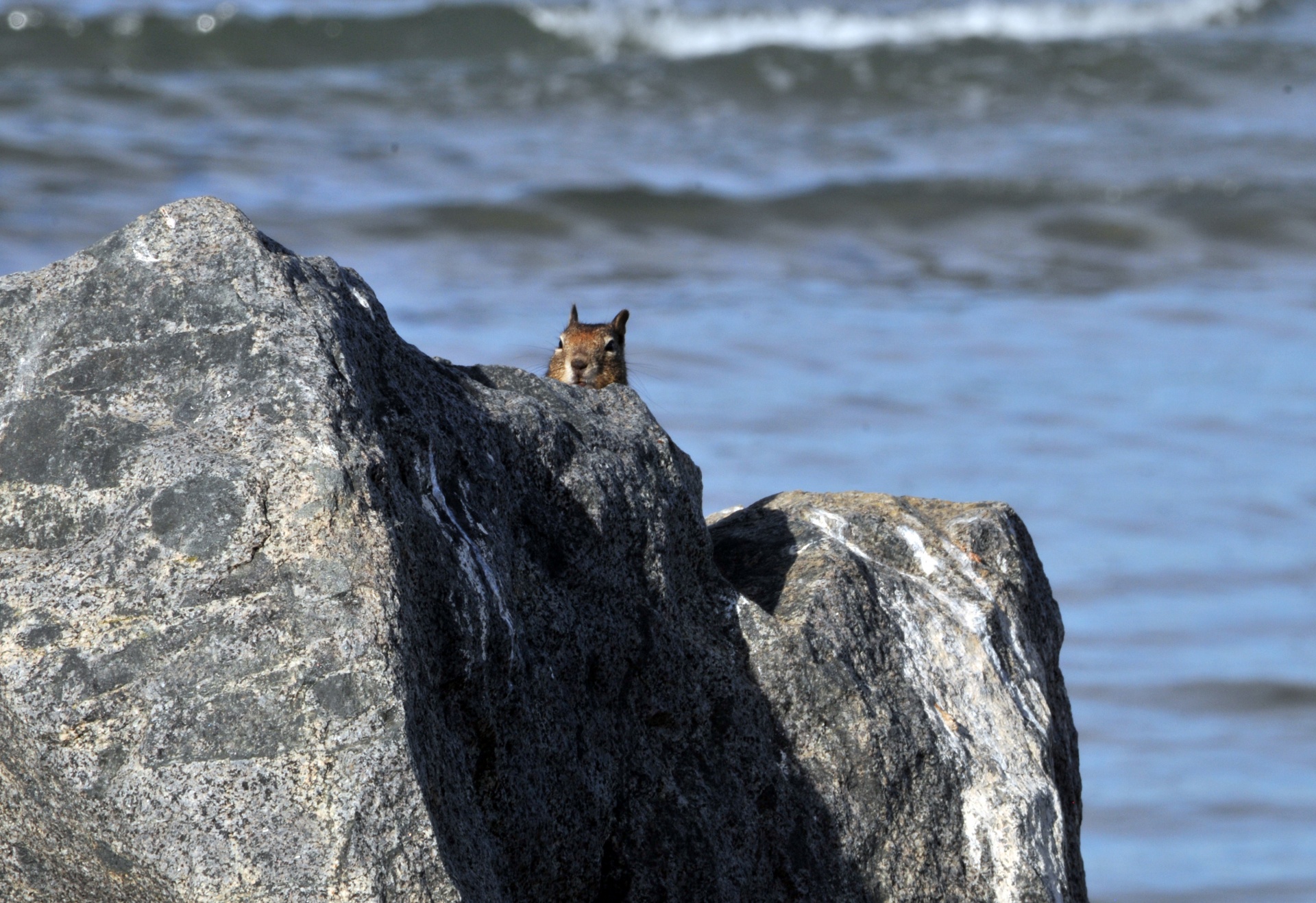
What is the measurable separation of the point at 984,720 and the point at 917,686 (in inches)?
6.8

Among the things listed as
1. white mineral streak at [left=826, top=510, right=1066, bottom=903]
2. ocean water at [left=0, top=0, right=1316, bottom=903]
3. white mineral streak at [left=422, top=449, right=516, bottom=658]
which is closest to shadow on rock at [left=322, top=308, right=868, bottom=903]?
white mineral streak at [left=422, top=449, right=516, bottom=658]

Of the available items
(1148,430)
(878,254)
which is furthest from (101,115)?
(1148,430)

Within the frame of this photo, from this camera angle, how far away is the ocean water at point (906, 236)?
303 inches

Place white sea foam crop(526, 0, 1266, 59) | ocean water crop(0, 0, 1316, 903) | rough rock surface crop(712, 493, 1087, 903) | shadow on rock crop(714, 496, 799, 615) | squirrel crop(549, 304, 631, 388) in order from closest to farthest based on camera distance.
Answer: rough rock surface crop(712, 493, 1087, 903) < shadow on rock crop(714, 496, 799, 615) < squirrel crop(549, 304, 631, 388) < ocean water crop(0, 0, 1316, 903) < white sea foam crop(526, 0, 1266, 59)

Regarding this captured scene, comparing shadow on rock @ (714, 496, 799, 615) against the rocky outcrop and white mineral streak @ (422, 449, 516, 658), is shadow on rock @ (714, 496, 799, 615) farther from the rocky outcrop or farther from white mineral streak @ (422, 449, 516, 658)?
white mineral streak @ (422, 449, 516, 658)

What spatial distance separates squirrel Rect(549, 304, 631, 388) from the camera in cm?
503

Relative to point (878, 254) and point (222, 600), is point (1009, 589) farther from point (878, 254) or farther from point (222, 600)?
point (878, 254)

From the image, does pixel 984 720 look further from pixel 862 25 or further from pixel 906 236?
pixel 862 25

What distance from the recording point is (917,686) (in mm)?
3340

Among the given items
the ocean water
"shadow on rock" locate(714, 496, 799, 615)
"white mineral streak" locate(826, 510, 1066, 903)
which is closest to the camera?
"white mineral streak" locate(826, 510, 1066, 903)

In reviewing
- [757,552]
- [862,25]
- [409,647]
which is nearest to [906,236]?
[862,25]

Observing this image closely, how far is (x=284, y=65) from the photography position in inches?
800

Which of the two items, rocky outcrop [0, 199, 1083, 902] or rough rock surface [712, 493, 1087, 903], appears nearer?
rocky outcrop [0, 199, 1083, 902]

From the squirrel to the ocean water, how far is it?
1159 millimetres
